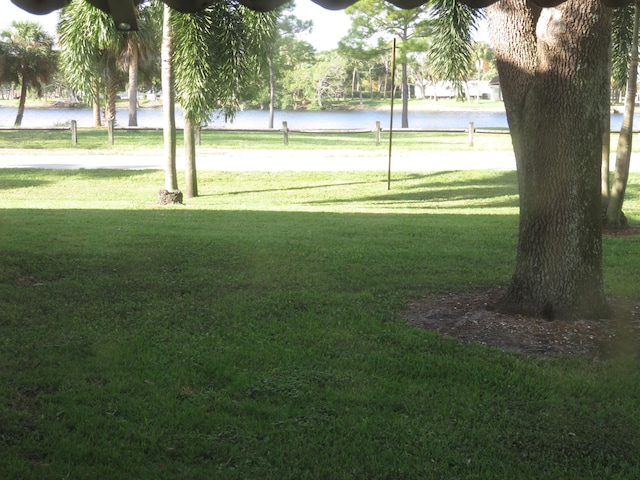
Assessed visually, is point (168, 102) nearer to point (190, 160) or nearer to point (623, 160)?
point (190, 160)

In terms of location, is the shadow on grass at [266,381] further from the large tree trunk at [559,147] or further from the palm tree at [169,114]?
the palm tree at [169,114]

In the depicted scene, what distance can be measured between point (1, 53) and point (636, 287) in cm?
3949


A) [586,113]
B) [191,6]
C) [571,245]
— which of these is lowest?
[571,245]

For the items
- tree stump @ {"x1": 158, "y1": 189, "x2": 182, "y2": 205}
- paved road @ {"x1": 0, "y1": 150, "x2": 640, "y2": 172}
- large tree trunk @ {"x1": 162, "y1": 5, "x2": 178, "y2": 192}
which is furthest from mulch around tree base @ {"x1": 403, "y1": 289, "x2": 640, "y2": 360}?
paved road @ {"x1": 0, "y1": 150, "x2": 640, "y2": 172}

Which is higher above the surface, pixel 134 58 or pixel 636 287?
pixel 134 58

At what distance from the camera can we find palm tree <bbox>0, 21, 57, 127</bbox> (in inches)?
1631

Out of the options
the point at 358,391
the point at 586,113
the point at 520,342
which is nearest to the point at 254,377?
the point at 358,391

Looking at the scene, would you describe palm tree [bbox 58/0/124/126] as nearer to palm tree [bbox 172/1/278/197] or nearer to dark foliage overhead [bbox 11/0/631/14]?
palm tree [bbox 172/1/278/197]

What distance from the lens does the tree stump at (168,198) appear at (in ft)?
52.6

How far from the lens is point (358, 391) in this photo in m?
4.85

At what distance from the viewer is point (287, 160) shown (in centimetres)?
2448

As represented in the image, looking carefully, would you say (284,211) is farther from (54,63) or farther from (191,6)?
(54,63)

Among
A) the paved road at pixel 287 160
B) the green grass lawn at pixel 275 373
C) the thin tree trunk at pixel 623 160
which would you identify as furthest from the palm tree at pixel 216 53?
the paved road at pixel 287 160

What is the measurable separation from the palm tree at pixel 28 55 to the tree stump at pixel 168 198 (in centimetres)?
2851
